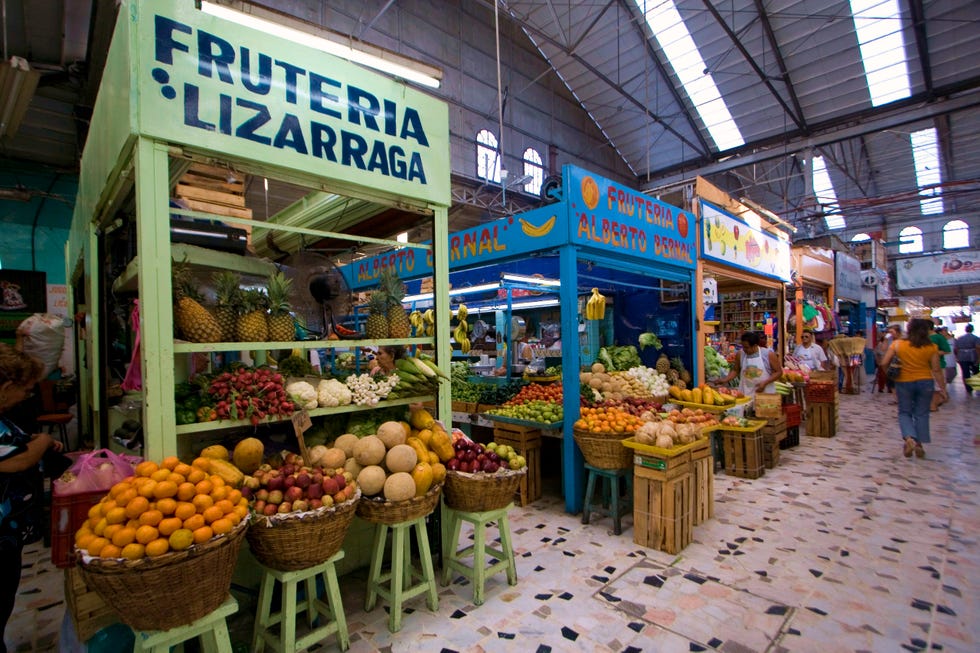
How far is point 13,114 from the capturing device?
6.01 metres

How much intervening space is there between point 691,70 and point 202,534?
20.7 meters

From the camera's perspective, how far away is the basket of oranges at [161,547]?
5.83 feet

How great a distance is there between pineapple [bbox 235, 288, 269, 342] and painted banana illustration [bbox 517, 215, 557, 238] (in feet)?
9.61

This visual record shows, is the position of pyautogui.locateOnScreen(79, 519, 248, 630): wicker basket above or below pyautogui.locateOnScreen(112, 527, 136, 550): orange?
below

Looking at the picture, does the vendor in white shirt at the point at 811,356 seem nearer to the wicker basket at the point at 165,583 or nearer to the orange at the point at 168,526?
the wicker basket at the point at 165,583

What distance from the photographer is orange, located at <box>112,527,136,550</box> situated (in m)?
1.80

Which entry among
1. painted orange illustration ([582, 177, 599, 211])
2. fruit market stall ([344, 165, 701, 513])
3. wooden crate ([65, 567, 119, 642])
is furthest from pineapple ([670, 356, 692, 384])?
wooden crate ([65, 567, 119, 642])

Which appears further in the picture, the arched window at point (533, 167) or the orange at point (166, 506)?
the arched window at point (533, 167)

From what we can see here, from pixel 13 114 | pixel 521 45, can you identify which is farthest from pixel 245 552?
pixel 521 45

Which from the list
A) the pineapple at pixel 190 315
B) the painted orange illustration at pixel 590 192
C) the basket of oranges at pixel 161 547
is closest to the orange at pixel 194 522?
the basket of oranges at pixel 161 547

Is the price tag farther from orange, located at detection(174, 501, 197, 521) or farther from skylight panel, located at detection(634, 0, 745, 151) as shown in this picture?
skylight panel, located at detection(634, 0, 745, 151)

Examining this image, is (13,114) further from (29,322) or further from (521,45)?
(521,45)

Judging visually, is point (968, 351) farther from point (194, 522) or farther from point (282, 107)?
point (194, 522)

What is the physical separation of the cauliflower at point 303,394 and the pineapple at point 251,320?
342 millimetres
